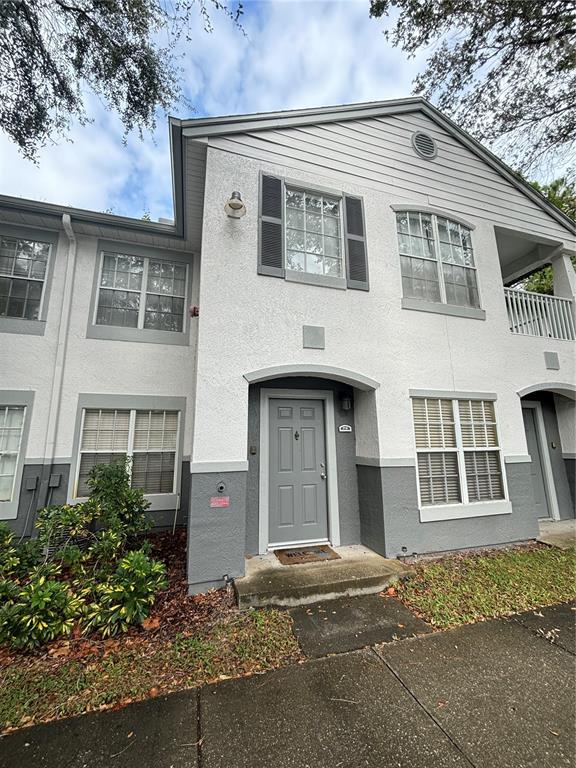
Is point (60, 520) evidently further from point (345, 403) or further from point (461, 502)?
point (461, 502)

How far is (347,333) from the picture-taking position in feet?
16.9

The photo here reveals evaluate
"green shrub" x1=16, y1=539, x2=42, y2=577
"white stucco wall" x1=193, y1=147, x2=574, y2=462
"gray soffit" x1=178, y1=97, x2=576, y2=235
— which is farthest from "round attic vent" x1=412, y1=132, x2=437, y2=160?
"green shrub" x1=16, y1=539, x2=42, y2=577

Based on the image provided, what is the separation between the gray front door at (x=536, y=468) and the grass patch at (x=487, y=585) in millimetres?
1876

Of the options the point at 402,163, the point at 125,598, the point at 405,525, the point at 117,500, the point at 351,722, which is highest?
the point at 402,163

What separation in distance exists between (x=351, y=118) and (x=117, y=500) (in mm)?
7565

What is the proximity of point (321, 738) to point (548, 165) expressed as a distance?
12311mm

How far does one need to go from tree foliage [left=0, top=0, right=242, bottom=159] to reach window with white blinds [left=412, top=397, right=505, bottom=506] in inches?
294

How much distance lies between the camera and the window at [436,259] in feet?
19.6

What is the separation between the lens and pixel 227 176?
494cm

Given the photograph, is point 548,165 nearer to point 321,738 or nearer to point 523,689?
point 523,689

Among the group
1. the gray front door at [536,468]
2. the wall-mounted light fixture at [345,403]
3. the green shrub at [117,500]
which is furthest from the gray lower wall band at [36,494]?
A: the gray front door at [536,468]

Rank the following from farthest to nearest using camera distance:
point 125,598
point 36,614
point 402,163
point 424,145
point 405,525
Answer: point 424,145
point 402,163
point 405,525
point 125,598
point 36,614

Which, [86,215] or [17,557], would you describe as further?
[86,215]

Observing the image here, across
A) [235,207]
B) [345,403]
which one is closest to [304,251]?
[235,207]
